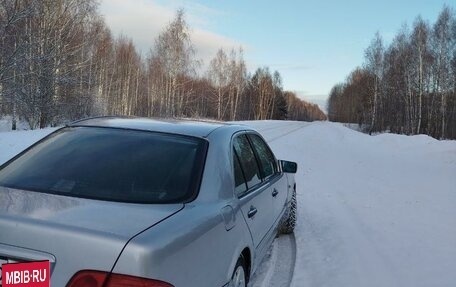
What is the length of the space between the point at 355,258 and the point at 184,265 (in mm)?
3519

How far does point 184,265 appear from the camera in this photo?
7.22 feet

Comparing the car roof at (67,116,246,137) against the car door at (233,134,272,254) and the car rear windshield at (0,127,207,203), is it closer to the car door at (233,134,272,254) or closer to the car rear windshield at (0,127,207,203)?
the car rear windshield at (0,127,207,203)

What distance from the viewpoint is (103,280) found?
6.28ft

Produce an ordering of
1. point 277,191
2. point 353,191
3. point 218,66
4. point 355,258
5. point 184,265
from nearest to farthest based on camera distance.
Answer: point 184,265 → point 277,191 → point 355,258 → point 353,191 → point 218,66

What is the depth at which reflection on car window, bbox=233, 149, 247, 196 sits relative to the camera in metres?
3.35

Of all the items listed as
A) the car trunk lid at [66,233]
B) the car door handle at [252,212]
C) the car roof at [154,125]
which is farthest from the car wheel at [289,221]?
the car trunk lid at [66,233]

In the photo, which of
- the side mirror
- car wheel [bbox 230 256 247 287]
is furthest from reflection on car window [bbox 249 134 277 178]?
car wheel [bbox 230 256 247 287]

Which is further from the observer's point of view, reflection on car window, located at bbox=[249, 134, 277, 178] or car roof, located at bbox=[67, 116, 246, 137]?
reflection on car window, located at bbox=[249, 134, 277, 178]

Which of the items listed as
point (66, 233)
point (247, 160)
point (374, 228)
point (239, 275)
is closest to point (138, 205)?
point (66, 233)

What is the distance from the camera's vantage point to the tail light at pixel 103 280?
6.27 ft

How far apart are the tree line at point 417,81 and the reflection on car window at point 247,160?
42.5 m

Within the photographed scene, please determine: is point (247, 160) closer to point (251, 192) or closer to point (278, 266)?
point (251, 192)

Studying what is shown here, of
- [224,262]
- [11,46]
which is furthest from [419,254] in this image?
[11,46]

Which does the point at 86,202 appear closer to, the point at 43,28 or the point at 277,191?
the point at 277,191
